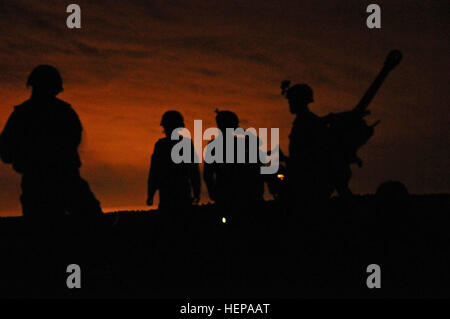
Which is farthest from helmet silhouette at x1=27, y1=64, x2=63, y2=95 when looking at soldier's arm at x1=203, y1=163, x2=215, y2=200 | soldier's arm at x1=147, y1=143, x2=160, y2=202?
soldier's arm at x1=203, y1=163, x2=215, y2=200

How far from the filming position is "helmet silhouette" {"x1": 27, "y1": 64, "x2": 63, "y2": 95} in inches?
219

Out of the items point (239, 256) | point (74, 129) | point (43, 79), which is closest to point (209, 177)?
point (239, 256)

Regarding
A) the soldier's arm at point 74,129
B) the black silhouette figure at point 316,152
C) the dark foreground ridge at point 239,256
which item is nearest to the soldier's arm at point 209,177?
the dark foreground ridge at point 239,256

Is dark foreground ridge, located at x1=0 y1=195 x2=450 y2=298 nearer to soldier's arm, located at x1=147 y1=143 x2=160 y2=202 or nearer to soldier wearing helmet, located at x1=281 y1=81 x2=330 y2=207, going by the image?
soldier wearing helmet, located at x1=281 y1=81 x2=330 y2=207

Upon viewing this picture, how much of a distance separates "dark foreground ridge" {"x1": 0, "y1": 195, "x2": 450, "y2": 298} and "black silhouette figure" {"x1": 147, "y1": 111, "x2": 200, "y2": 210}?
27 centimetres

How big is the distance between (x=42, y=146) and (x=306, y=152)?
11.4ft

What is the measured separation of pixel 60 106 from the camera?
5.66 m

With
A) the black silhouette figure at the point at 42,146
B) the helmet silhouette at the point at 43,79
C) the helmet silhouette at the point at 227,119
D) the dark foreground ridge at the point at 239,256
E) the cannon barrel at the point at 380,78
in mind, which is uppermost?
the cannon barrel at the point at 380,78

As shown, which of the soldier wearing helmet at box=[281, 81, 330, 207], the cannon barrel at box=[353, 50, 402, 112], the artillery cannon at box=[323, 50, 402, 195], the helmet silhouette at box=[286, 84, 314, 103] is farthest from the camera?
the cannon barrel at box=[353, 50, 402, 112]

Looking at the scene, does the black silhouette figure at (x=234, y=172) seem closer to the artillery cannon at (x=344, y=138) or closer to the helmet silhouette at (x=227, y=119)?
the helmet silhouette at (x=227, y=119)

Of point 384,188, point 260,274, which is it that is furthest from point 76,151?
point 384,188

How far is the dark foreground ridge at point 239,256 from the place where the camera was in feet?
18.5
